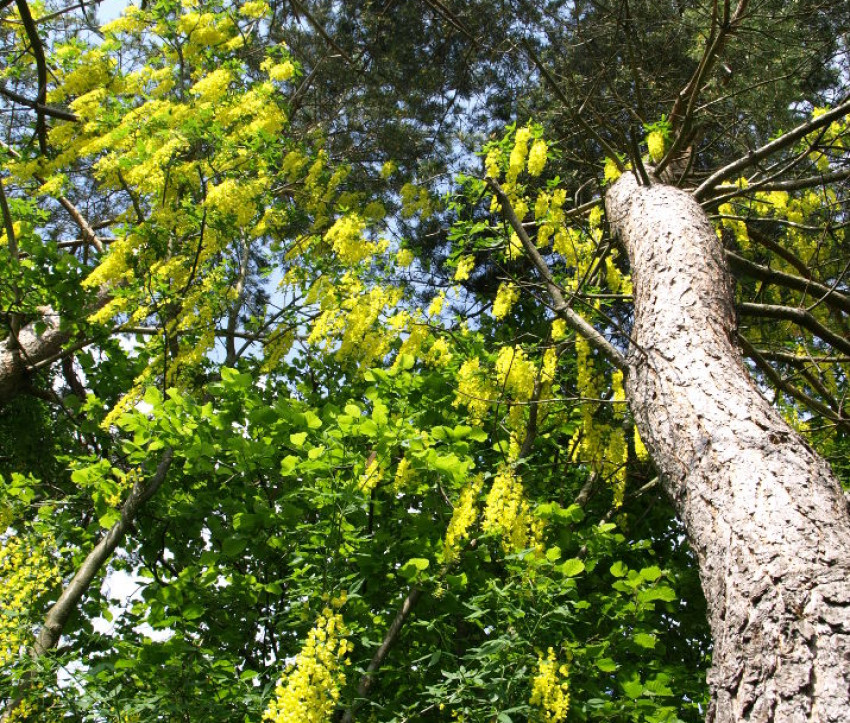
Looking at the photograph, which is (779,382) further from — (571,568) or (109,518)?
(109,518)

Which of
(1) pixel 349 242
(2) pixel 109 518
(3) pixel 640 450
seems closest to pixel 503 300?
(3) pixel 640 450

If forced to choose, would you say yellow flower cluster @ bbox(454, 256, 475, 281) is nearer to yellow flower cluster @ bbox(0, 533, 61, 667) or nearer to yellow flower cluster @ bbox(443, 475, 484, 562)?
yellow flower cluster @ bbox(443, 475, 484, 562)

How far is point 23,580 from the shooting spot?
12.8 feet

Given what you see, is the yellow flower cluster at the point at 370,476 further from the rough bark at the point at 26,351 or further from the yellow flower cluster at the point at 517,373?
the rough bark at the point at 26,351

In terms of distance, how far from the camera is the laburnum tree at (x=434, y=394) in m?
2.23

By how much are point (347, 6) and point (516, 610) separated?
18.6 ft

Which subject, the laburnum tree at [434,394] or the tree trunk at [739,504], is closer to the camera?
the tree trunk at [739,504]

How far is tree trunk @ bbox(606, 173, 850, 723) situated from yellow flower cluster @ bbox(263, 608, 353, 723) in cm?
144

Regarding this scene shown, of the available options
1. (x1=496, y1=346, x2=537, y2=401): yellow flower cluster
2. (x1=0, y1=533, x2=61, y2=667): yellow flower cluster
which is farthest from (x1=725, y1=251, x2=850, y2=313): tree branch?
(x1=0, y1=533, x2=61, y2=667): yellow flower cluster

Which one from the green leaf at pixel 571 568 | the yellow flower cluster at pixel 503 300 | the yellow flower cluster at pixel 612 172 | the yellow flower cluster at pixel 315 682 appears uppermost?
the yellow flower cluster at pixel 612 172

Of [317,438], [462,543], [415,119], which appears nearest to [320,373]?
[317,438]

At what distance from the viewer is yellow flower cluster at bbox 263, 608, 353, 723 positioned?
2604mm

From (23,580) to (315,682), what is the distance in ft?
6.98

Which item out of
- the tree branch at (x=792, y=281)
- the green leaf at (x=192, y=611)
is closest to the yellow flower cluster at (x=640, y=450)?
the tree branch at (x=792, y=281)
